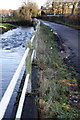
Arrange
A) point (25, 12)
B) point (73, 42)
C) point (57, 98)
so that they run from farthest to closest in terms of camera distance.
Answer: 1. point (25, 12)
2. point (73, 42)
3. point (57, 98)

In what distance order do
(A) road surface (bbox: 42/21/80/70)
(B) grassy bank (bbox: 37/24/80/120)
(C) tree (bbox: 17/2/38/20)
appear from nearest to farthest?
(B) grassy bank (bbox: 37/24/80/120)
(A) road surface (bbox: 42/21/80/70)
(C) tree (bbox: 17/2/38/20)

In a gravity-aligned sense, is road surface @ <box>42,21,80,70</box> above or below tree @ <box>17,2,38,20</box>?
below

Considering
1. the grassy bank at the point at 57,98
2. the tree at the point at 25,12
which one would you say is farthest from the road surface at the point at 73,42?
the tree at the point at 25,12

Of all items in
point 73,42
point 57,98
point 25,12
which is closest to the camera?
point 57,98

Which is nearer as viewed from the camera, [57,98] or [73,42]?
[57,98]

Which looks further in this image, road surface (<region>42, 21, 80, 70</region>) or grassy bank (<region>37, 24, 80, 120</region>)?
road surface (<region>42, 21, 80, 70</region>)

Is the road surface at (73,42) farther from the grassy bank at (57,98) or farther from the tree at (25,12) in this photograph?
the tree at (25,12)

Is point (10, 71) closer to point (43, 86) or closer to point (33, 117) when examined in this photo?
point (43, 86)

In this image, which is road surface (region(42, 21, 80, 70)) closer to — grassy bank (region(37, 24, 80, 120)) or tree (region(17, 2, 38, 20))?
grassy bank (region(37, 24, 80, 120))

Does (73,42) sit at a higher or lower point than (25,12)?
lower

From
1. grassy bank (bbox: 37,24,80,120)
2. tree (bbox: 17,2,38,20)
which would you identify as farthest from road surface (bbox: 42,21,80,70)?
tree (bbox: 17,2,38,20)

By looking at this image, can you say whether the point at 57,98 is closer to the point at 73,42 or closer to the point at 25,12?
the point at 73,42

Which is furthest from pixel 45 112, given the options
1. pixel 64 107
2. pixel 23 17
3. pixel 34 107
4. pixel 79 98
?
pixel 23 17

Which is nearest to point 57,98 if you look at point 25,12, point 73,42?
point 73,42
